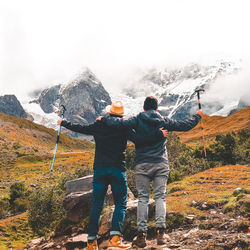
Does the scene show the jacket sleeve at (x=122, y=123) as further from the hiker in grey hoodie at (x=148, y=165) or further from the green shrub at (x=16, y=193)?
the green shrub at (x=16, y=193)

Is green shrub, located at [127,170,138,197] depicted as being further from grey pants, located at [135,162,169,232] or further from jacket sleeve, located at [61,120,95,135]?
grey pants, located at [135,162,169,232]

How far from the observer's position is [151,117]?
24.4 ft

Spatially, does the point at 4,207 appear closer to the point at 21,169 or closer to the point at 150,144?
the point at 150,144

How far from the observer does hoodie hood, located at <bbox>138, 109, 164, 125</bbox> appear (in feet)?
24.1

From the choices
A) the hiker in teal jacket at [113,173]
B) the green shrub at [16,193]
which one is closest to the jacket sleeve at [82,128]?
the hiker in teal jacket at [113,173]

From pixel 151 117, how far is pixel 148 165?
4.36ft

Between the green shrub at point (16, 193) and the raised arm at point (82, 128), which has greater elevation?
the raised arm at point (82, 128)

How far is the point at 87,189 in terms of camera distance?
51.4 ft

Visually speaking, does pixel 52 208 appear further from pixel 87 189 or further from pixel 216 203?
pixel 216 203

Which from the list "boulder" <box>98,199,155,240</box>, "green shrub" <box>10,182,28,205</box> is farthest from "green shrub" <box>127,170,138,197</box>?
"green shrub" <box>10,182,28,205</box>

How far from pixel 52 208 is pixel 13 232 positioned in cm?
1184

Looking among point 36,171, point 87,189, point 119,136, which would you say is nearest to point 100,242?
point 87,189

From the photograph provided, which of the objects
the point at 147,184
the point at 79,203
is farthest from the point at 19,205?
the point at 147,184

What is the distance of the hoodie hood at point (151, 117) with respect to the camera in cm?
734
